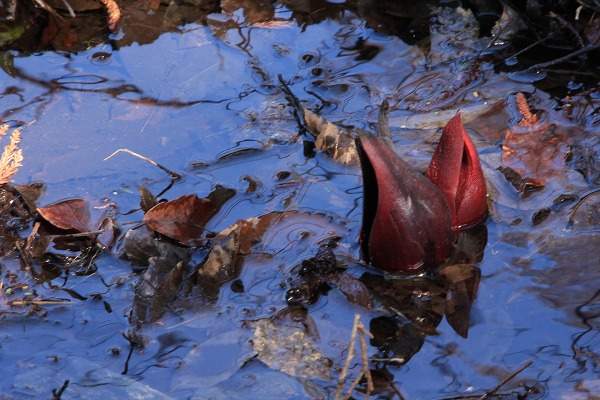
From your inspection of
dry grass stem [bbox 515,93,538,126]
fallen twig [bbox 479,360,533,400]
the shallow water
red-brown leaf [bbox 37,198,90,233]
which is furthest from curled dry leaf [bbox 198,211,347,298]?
dry grass stem [bbox 515,93,538,126]

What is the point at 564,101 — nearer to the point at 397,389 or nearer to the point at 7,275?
the point at 397,389

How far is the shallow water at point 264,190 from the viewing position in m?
2.25

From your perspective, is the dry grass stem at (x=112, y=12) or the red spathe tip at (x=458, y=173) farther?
the dry grass stem at (x=112, y=12)

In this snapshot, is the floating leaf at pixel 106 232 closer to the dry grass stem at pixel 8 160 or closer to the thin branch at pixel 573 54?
the dry grass stem at pixel 8 160

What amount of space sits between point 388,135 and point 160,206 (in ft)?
2.90

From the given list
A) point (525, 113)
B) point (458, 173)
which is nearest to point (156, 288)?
point (458, 173)

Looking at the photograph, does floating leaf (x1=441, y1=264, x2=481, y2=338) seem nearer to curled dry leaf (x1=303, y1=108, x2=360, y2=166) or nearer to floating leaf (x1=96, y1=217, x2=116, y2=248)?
curled dry leaf (x1=303, y1=108, x2=360, y2=166)

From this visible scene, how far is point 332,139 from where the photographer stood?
10.3ft

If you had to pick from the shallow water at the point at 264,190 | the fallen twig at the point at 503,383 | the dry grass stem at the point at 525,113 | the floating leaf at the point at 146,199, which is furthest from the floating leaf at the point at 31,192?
the dry grass stem at the point at 525,113

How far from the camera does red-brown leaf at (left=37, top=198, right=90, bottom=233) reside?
283cm

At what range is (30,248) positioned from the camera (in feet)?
9.14

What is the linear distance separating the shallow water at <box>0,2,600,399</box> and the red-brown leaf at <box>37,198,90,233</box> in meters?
0.11

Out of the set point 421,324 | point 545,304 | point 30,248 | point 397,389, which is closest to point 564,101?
point 545,304

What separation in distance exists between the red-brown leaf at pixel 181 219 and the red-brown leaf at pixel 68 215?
279 millimetres
